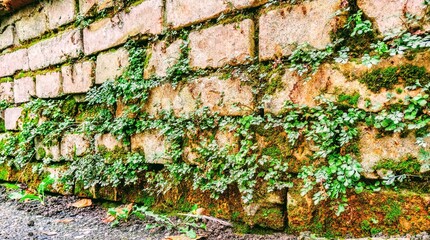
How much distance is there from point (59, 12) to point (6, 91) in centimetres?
105

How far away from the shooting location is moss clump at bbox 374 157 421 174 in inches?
55.6

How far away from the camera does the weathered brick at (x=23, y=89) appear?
3.06 meters

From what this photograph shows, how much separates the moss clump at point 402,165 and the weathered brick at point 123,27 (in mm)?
1459

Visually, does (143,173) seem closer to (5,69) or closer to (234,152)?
(234,152)

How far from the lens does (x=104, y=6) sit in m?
2.51

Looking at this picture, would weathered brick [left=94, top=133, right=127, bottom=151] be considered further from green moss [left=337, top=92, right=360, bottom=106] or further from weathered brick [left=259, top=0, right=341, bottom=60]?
green moss [left=337, top=92, right=360, bottom=106]

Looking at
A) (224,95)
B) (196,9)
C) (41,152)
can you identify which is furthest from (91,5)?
(224,95)

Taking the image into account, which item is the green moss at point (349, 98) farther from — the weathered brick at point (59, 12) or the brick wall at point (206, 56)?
the weathered brick at point (59, 12)

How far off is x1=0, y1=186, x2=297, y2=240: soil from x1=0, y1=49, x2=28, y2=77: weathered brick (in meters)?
1.21

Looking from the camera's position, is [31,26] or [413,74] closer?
[413,74]

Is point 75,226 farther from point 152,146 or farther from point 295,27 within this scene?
point 295,27

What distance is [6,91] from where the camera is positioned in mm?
3342

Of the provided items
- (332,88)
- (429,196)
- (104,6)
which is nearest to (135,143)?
(104,6)

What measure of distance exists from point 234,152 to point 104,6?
1.47 meters
